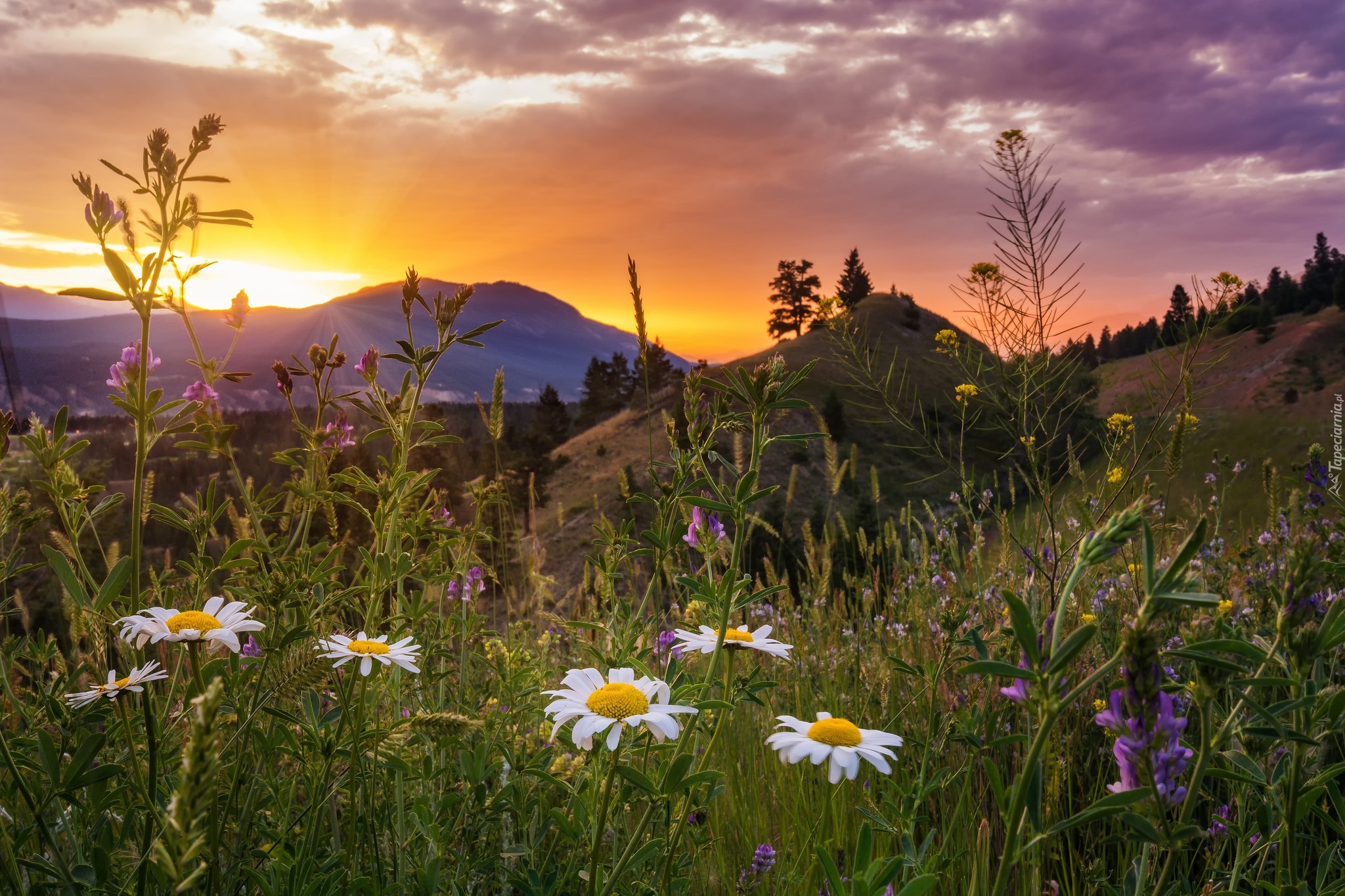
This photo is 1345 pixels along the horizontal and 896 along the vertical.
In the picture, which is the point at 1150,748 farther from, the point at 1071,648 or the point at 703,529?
the point at 703,529

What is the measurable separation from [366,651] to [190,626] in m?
0.31

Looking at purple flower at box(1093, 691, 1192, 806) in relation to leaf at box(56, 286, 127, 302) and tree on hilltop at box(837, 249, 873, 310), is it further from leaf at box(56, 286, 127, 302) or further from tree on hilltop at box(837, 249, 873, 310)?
tree on hilltop at box(837, 249, 873, 310)

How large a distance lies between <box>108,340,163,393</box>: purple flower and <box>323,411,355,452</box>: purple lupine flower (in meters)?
0.47

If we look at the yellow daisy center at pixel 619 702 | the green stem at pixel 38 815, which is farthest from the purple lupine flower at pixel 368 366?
the yellow daisy center at pixel 619 702

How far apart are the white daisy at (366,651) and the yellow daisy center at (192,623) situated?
19cm

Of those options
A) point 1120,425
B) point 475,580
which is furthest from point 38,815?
point 1120,425

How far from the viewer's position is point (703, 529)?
185cm

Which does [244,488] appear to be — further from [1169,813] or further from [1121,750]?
[1169,813]

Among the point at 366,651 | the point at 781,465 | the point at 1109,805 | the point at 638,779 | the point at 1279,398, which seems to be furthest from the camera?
the point at 1279,398

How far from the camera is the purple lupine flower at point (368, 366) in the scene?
225 cm

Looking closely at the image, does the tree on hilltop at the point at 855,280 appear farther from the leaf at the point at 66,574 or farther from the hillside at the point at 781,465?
the leaf at the point at 66,574

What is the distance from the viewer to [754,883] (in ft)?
6.93

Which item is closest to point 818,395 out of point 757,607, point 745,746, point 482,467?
point 482,467

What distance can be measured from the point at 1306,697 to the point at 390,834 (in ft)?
6.06
